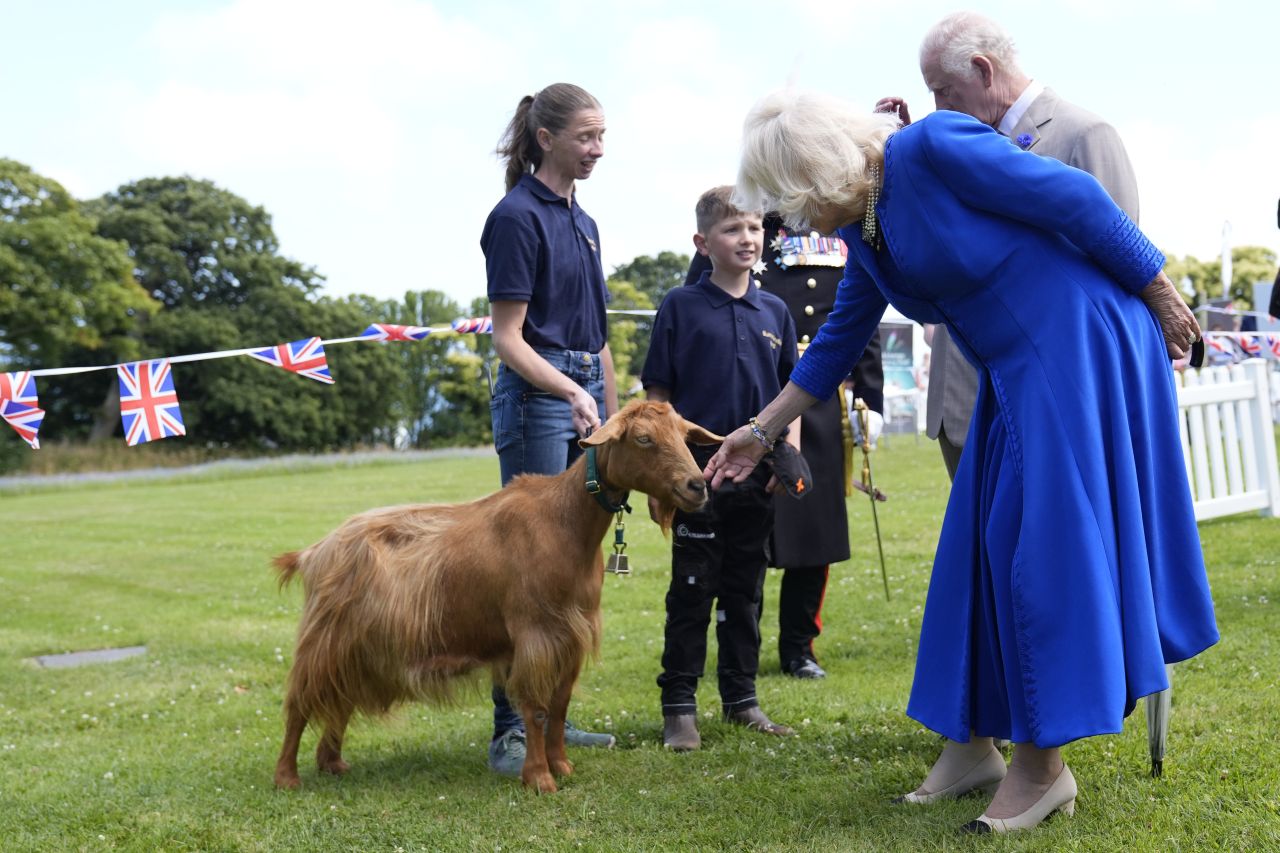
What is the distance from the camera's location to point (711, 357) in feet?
17.2

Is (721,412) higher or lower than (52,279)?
lower

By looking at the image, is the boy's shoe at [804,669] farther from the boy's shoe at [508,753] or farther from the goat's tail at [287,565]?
the goat's tail at [287,565]

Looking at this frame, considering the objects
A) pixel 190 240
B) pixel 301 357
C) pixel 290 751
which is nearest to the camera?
pixel 290 751

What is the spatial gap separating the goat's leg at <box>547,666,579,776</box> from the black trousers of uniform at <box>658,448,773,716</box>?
57 cm

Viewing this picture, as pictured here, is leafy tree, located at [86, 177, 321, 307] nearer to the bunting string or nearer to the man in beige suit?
the bunting string

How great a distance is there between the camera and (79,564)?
44.6 ft

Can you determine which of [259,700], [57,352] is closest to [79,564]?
[259,700]

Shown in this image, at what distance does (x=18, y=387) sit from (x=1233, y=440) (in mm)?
10661

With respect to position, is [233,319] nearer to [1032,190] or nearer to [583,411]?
[583,411]

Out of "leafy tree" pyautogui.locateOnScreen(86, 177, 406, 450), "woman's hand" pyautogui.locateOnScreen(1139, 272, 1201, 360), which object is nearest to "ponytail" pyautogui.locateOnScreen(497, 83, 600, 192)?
"woman's hand" pyautogui.locateOnScreen(1139, 272, 1201, 360)

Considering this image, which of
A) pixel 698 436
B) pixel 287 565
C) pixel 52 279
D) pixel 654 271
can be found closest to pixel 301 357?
pixel 287 565

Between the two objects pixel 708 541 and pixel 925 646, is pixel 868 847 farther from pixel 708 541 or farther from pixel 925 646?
pixel 708 541

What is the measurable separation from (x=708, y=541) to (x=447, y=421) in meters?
55.2

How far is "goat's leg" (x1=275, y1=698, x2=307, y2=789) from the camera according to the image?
4676 mm
